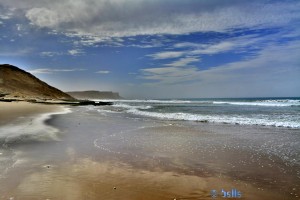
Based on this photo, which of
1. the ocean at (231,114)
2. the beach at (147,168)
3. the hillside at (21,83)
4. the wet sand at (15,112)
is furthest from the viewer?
the hillside at (21,83)

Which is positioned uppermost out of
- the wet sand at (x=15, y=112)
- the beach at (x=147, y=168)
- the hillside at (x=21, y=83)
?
the hillside at (x=21, y=83)

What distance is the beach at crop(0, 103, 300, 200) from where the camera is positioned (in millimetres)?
5484

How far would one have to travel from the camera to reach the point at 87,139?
38.7ft

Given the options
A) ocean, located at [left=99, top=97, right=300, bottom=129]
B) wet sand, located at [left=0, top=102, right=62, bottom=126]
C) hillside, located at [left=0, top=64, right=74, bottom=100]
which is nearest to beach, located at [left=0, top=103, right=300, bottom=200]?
ocean, located at [left=99, top=97, right=300, bottom=129]

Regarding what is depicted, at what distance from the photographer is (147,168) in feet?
23.9

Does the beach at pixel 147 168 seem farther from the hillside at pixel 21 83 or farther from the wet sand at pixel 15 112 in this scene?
the hillside at pixel 21 83

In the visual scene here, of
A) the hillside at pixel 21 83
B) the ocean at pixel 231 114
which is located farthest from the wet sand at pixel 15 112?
the hillside at pixel 21 83

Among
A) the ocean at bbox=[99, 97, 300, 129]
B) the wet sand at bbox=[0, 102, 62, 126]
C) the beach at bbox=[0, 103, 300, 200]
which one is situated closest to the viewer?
the beach at bbox=[0, 103, 300, 200]

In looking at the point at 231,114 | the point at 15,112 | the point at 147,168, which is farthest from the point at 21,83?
the point at 147,168

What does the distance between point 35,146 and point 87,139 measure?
235 cm

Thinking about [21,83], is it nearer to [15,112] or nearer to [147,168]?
[15,112]

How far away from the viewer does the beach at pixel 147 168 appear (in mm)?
5484

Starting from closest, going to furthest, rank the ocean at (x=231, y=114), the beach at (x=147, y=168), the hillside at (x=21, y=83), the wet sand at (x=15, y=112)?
the beach at (x=147, y=168), the wet sand at (x=15, y=112), the ocean at (x=231, y=114), the hillside at (x=21, y=83)

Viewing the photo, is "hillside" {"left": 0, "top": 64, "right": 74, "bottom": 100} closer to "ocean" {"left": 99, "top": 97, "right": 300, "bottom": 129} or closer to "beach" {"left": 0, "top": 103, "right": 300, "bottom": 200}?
"ocean" {"left": 99, "top": 97, "right": 300, "bottom": 129}
